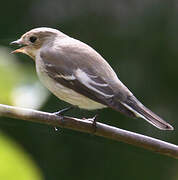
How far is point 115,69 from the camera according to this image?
5.17 m

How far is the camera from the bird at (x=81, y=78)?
104 inches

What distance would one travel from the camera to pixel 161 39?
5.62 m

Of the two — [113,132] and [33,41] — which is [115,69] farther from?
[113,132]

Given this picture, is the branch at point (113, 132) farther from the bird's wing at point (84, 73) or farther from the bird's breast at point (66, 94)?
the bird's breast at point (66, 94)

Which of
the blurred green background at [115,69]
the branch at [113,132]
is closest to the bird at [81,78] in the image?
the branch at [113,132]

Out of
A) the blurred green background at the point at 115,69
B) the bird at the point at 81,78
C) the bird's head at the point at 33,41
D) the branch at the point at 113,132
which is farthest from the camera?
the blurred green background at the point at 115,69

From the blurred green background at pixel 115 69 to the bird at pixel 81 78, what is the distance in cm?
97

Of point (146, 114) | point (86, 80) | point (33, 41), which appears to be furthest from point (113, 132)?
point (33, 41)

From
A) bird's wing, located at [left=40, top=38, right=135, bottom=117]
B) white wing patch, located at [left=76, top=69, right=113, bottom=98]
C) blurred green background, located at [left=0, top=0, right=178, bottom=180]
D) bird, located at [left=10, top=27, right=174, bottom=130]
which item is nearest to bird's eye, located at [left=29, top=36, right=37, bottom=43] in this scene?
bird, located at [left=10, top=27, right=174, bottom=130]

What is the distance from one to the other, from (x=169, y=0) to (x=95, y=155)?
1892mm

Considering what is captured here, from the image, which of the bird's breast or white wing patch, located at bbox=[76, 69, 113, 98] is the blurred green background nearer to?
the bird's breast

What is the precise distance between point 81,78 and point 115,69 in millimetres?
2339

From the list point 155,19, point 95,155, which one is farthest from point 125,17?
point 95,155

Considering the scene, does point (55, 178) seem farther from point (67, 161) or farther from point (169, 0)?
point (169, 0)
